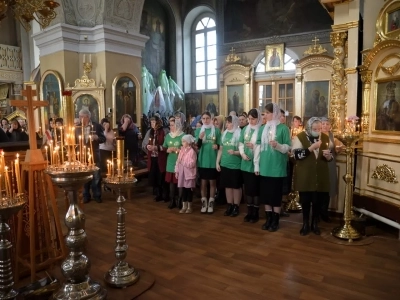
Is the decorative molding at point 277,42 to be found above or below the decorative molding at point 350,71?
above

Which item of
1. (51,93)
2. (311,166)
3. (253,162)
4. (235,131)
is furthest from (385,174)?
(51,93)

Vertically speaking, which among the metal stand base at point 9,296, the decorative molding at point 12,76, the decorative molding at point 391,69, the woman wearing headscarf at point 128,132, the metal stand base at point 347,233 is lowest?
the metal stand base at point 347,233

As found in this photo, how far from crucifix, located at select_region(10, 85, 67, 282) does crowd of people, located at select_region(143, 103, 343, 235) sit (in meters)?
2.27

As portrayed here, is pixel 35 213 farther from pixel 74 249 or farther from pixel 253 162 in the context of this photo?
pixel 253 162

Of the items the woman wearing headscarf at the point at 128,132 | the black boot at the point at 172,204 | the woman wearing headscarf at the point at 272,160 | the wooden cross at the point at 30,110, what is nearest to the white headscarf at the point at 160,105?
the woman wearing headscarf at the point at 128,132

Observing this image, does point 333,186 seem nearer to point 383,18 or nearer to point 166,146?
point 383,18

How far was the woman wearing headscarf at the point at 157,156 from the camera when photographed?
231 inches

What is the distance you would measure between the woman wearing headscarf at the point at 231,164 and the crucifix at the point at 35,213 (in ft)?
8.16

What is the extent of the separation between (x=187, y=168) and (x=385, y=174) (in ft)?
9.11

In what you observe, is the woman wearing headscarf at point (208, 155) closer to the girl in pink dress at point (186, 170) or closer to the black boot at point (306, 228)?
the girl in pink dress at point (186, 170)

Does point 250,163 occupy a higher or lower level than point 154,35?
lower

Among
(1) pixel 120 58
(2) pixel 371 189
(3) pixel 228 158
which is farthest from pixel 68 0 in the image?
(2) pixel 371 189

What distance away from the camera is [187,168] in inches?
202

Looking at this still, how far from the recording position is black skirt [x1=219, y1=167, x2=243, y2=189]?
16.1ft
